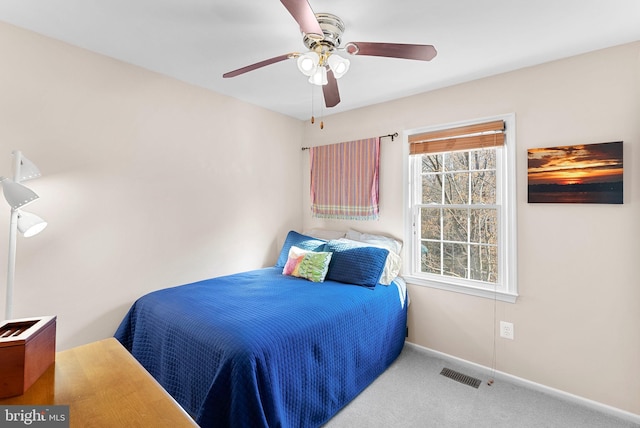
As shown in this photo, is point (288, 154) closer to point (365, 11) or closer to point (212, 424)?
point (365, 11)

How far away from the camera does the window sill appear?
2.46 meters

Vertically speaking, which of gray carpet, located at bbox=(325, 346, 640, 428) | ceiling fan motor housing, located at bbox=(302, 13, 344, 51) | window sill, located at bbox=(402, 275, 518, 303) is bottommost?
Result: gray carpet, located at bbox=(325, 346, 640, 428)

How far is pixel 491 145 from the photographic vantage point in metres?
2.50

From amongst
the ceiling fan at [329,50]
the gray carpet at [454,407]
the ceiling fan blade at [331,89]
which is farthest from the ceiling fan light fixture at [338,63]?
the gray carpet at [454,407]

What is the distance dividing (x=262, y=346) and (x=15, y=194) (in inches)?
59.9

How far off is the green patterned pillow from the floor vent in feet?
4.23

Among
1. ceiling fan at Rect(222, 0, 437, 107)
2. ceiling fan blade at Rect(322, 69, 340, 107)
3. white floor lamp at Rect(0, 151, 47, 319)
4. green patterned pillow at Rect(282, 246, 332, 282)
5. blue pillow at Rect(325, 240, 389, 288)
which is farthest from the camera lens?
green patterned pillow at Rect(282, 246, 332, 282)

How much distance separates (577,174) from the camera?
2152mm

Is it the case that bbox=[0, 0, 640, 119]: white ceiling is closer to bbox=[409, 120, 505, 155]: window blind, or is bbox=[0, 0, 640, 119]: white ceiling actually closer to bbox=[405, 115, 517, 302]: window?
bbox=[409, 120, 505, 155]: window blind

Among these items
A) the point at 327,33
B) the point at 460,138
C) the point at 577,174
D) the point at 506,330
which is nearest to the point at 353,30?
the point at 327,33

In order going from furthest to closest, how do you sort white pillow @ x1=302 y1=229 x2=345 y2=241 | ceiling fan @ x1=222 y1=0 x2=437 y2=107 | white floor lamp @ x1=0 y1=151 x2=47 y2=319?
white pillow @ x1=302 y1=229 x2=345 y2=241
white floor lamp @ x1=0 y1=151 x2=47 y2=319
ceiling fan @ x1=222 y1=0 x2=437 y2=107

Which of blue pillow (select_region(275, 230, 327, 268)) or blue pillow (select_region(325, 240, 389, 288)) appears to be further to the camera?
blue pillow (select_region(275, 230, 327, 268))

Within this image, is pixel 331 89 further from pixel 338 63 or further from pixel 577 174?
pixel 577 174

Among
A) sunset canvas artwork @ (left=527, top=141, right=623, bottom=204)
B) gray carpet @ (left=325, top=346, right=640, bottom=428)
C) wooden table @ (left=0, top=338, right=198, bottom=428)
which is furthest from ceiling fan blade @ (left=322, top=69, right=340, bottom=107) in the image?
gray carpet @ (left=325, top=346, right=640, bottom=428)
